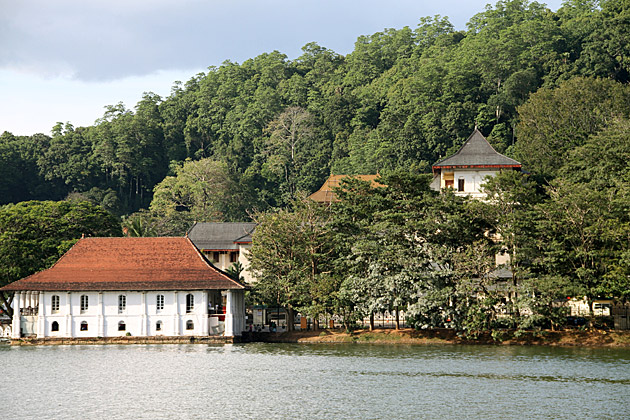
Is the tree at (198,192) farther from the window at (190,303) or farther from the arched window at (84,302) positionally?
the window at (190,303)

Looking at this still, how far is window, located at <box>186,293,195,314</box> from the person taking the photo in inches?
2156

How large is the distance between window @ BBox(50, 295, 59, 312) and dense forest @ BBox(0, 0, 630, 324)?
68.0 ft

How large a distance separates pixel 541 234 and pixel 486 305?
5.83 meters

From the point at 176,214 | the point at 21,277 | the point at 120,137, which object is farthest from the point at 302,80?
the point at 21,277

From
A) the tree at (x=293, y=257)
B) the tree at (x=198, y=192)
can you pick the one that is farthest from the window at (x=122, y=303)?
the tree at (x=198, y=192)

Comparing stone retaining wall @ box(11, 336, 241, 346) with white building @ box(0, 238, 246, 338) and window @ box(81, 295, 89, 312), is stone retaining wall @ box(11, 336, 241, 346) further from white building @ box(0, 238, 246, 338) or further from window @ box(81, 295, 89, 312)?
window @ box(81, 295, 89, 312)

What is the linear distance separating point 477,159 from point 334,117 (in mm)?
55378

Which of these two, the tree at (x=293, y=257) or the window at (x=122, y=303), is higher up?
the tree at (x=293, y=257)

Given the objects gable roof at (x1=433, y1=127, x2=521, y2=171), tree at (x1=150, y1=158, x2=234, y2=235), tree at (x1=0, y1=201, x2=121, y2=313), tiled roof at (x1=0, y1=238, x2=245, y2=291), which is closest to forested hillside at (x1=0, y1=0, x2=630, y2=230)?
tree at (x1=150, y1=158, x2=234, y2=235)

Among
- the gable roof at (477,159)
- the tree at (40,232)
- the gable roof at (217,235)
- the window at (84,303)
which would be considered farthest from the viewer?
the gable roof at (217,235)

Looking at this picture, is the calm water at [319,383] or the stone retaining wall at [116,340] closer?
the calm water at [319,383]

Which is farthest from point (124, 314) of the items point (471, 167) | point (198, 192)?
point (198, 192)

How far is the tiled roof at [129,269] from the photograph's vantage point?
177 ft

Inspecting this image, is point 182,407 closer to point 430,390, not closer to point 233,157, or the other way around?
point 430,390
